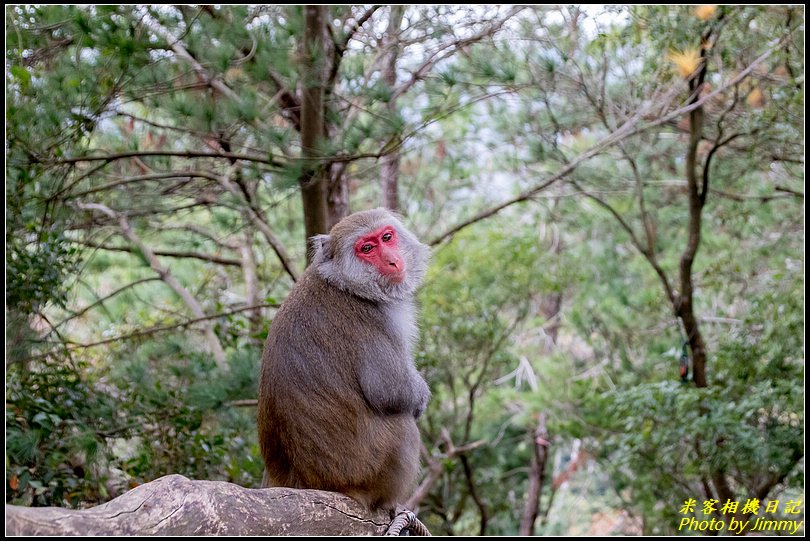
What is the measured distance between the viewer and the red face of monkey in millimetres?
3908

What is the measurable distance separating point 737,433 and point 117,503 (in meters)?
5.63

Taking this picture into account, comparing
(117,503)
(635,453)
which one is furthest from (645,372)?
(117,503)

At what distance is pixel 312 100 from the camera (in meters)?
5.58

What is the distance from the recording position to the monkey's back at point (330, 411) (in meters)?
3.62

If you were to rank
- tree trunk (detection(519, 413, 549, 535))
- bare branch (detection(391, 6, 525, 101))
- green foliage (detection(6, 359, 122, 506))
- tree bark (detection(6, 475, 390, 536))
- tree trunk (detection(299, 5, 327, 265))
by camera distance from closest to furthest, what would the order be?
tree bark (detection(6, 475, 390, 536))
green foliage (detection(6, 359, 122, 506))
tree trunk (detection(299, 5, 327, 265))
bare branch (detection(391, 6, 525, 101))
tree trunk (detection(519, 413, 549, 535))

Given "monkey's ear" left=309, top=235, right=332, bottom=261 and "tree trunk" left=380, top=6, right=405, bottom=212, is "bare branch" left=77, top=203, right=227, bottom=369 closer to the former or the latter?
"tree trunk" left=380, top=6, right=405, bottom=212

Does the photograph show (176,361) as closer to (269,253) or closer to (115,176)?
(115,176)

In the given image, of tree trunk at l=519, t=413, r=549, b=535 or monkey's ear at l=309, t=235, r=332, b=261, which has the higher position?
monkey's ear at l=309, t=235, r=332, b=261

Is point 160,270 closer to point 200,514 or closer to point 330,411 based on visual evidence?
point 330,411

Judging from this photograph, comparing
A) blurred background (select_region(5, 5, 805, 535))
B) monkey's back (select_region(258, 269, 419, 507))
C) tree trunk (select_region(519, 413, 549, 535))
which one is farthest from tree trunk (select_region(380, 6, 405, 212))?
tree trunk (select_region(519, 413, 549, 535))

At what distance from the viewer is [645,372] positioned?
35.5ft

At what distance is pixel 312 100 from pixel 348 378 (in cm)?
257

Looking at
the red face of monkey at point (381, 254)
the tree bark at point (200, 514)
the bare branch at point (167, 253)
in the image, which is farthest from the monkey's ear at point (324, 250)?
the bare branch at point (167, 253)

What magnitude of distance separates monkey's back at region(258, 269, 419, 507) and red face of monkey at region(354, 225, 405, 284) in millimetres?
213
